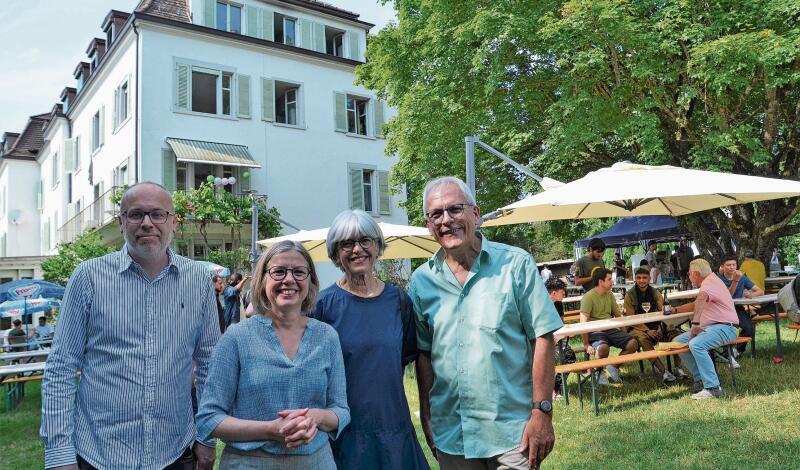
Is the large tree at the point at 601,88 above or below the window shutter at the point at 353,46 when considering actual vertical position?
below

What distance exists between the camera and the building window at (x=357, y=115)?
26047 mm

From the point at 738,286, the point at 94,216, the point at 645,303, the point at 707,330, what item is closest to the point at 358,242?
the point at 707,330

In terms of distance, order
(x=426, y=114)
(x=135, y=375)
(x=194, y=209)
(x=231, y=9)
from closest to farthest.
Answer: (x=135, y=375), (x=426, y=114), (x=194, y=209), (x=231, y=9)

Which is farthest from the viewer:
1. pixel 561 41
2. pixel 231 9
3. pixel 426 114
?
pixel 231 9

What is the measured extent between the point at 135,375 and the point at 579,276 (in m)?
8.86

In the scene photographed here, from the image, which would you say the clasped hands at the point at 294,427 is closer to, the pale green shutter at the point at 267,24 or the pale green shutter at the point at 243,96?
the pale green shutter at the point at 243,96

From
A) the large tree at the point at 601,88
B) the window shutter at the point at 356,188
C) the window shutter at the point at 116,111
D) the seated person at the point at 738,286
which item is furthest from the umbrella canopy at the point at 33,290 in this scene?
the seated person at the point at 738,286

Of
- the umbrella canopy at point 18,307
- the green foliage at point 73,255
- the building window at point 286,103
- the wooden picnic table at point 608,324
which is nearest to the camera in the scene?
the wooden picnic table at point 608,324

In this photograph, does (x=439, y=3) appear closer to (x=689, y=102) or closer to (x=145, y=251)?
(x=689, y=102)

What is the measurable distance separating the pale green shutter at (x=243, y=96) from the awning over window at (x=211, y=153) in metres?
1.20

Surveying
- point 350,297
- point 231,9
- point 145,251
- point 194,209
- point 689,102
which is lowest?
point 350,297

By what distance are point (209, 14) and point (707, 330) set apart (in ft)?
67.1

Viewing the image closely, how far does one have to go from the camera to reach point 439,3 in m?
16.2

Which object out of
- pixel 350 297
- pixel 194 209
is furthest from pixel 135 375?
pixel 194 209
